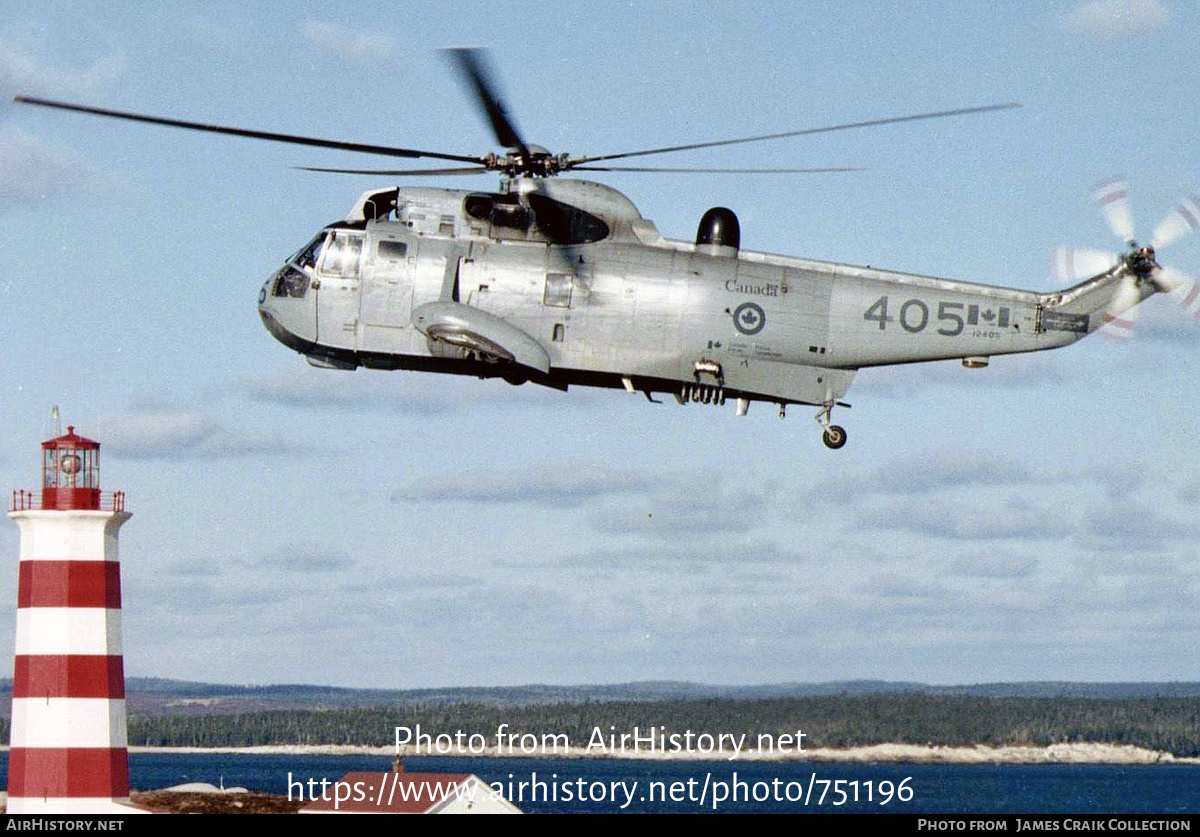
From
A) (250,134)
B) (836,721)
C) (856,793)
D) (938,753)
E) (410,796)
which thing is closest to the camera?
(250,134)

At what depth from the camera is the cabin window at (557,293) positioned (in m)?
35.8

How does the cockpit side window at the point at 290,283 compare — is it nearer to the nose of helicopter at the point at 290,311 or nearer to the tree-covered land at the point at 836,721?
the nose of helicopter at the point at 290,311

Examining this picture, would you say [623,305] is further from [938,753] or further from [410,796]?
[938,753]

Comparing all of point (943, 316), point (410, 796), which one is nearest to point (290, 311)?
point (943, 316)

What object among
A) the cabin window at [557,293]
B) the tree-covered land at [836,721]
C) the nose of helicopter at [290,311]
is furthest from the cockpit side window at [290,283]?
the tree-covered land at [836,721]

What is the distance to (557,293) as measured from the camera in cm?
3581

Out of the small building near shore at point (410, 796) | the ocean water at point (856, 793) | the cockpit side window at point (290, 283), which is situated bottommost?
the ocean water at point (856, 793)

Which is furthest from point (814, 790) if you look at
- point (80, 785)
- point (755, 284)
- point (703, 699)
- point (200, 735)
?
point (755, 284)

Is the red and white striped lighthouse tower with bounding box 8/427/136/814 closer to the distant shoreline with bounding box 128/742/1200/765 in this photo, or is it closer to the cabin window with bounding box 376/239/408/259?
the cabin window with bounding box 376/239/408/259

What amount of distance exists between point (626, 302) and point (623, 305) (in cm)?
8

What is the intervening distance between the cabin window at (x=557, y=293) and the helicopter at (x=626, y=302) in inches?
1.4

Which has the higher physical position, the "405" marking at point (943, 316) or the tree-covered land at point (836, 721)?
the "405" marking at point (943, 316)

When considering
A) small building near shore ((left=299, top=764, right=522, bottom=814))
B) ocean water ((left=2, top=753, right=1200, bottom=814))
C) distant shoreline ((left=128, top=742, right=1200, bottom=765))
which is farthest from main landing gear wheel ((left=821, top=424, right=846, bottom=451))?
distant shoreline ((left=128, top=742, right=1200, bottom=765))
